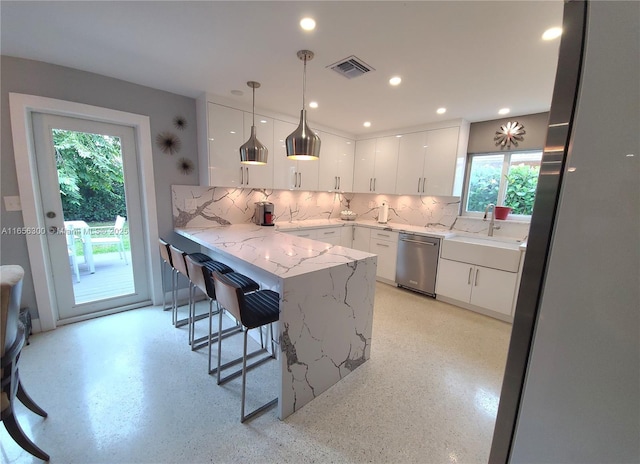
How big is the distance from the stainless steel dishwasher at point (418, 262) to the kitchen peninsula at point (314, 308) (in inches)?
70.6

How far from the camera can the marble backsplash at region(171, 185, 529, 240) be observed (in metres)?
3.18

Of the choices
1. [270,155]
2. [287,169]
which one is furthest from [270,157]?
[287,169]

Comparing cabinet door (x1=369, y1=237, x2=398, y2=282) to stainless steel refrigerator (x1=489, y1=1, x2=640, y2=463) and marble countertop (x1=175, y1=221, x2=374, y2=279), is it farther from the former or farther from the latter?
stainless steel refrigerator (x1=489, y1=1, x2=640, y2=463)

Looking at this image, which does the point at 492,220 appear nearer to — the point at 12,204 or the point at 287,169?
the point at 287,169

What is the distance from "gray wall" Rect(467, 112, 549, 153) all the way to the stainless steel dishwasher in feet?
4.82

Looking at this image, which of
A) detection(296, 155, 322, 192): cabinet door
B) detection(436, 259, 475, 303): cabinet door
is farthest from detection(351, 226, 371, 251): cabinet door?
detection(436, 259, 475, 303): cabinet door

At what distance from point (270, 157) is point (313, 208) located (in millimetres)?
1414

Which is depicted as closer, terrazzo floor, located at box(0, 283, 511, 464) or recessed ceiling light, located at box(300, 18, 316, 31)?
terrazzo floor, located at box(0, 283, 511, 464)

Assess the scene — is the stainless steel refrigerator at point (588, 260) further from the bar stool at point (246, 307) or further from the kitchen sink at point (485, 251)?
the kitchen sink at point (485, 251)

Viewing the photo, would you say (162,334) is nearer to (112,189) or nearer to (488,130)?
(112,189)

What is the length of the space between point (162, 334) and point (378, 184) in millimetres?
3657

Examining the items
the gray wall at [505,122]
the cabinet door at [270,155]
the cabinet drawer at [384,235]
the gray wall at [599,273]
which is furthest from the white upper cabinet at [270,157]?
the gray wall at [599,273]

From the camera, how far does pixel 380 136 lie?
424cm

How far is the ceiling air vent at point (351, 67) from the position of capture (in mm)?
1978
